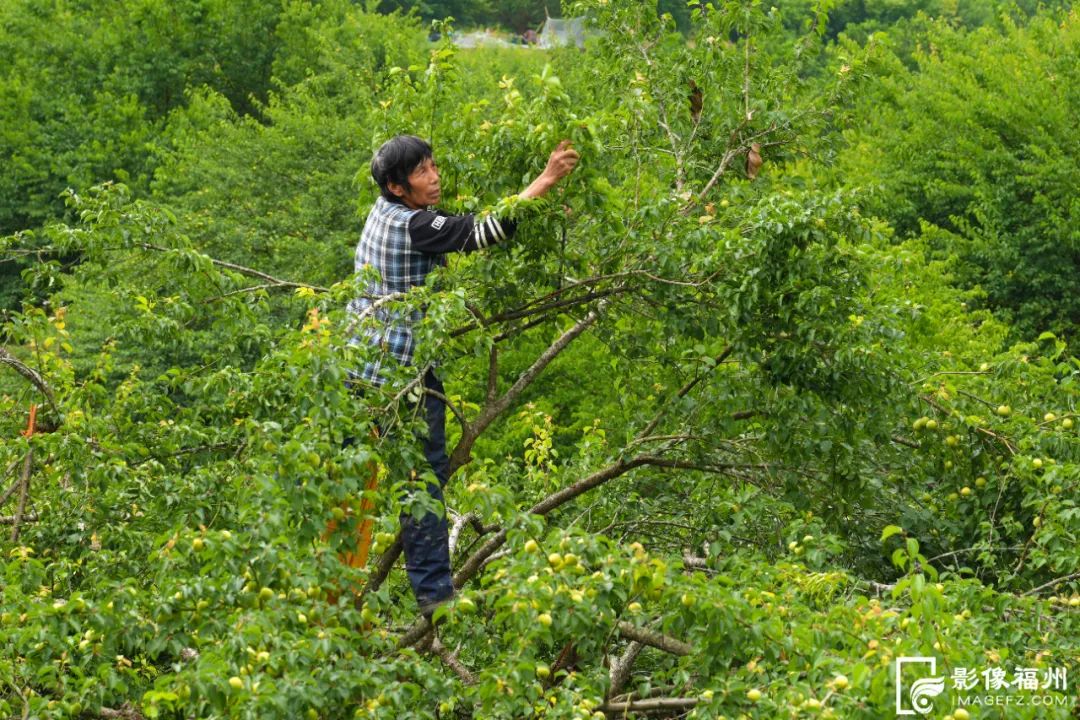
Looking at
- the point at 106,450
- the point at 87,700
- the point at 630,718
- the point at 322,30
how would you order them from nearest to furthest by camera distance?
the point at 87,700
the point at 630,718
the point at 106,450
the point at 322,30

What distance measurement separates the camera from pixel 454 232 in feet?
18.0

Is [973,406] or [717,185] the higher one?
[717,185]

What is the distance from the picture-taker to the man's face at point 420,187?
18.8ft

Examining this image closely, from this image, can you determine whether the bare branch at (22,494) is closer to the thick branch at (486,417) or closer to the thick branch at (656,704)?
the thick branch at (486,417)

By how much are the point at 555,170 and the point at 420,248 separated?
60 centimetres

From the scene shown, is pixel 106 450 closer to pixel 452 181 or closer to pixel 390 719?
pixel 452 181

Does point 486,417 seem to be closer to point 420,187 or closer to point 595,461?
point 420,187

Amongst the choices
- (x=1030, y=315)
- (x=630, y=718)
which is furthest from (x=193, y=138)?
(x=630, y=718)

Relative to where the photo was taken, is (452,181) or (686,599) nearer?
(686,599)

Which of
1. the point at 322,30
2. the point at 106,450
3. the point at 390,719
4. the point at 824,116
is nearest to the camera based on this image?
the point at 390,719

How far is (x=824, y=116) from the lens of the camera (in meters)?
7.61

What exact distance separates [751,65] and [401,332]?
3.05 meters

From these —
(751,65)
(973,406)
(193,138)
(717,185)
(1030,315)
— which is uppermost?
(751,65)

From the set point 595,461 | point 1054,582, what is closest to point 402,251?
point 595,461
